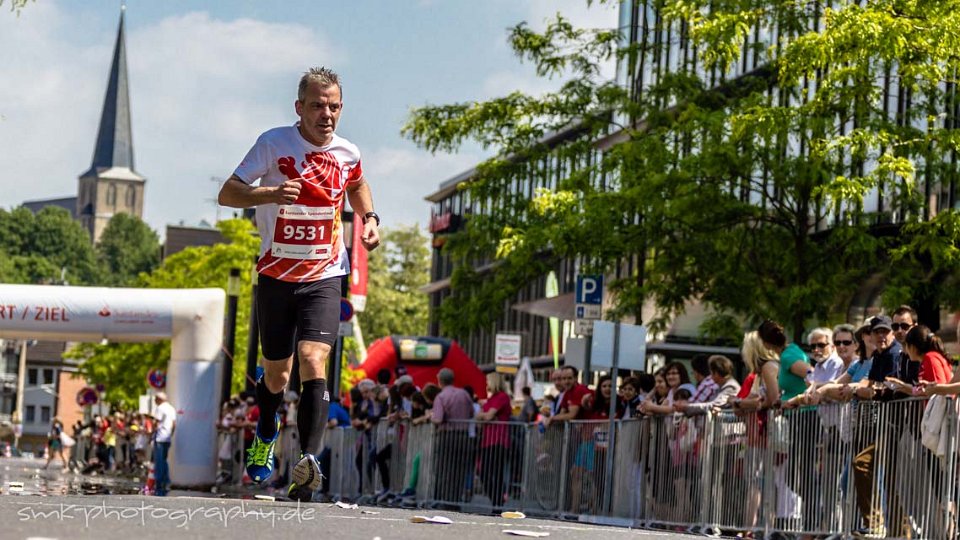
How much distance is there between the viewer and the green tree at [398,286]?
9350 cm

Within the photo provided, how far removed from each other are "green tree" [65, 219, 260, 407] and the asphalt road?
50503mm

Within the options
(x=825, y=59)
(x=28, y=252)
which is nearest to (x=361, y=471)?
(x=825, y=59)

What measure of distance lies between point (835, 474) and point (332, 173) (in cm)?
490

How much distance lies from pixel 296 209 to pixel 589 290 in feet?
41.6

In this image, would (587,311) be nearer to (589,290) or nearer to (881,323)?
(589,290)

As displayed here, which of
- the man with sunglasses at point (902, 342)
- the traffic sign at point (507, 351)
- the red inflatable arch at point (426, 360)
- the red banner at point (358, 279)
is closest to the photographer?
the man with sunglasses at point (902, 342)

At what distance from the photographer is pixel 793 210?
75.6 ft

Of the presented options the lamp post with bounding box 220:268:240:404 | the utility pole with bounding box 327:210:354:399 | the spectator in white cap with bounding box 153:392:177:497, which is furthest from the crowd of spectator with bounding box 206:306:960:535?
the lamp post with bounding box 220:268:240:404

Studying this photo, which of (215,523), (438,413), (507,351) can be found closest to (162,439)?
(438,413)

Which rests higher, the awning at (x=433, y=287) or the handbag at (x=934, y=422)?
the awning at (x=433, y=287)

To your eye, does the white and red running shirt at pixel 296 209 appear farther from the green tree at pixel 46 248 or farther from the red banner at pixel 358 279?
the green tree at pixel 46 248

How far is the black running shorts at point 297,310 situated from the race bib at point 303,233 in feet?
0.49

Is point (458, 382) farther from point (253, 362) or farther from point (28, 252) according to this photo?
point (28, 252)

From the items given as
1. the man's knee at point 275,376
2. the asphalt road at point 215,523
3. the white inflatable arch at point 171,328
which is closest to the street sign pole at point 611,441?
the asphalt road at point 215,523
